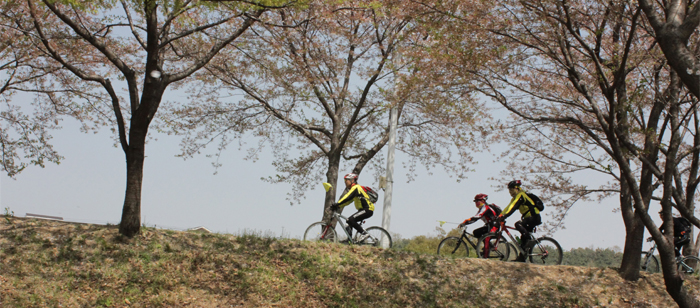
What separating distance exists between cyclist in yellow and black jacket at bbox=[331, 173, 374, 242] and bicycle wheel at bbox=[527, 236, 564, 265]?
3829 millimetres

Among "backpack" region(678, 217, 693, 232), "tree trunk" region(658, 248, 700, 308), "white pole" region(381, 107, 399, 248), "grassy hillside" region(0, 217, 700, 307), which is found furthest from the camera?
"white pole" region(381, 107, 399, 248)

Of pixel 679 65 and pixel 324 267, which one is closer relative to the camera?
pixel 679 65

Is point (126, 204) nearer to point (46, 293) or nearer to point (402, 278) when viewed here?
point (46, 293)

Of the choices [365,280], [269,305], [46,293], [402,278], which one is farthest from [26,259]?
[402,278]

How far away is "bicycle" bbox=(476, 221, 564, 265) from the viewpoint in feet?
38.8

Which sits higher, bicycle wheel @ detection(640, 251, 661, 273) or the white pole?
the white pole

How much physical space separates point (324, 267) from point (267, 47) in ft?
25.3

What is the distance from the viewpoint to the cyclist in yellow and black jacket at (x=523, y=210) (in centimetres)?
1152

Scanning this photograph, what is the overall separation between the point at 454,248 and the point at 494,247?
0.89 metres

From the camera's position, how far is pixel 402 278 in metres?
10.7

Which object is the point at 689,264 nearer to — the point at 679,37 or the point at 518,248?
the point at 518,248

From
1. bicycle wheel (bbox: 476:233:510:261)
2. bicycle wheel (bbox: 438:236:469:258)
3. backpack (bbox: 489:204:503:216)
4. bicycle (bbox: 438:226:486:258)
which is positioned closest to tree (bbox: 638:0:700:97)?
backpack (bbox: 489:204:503:216)

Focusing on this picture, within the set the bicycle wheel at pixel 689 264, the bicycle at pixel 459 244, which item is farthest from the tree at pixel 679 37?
the bicycle wheel at pixel 689 264

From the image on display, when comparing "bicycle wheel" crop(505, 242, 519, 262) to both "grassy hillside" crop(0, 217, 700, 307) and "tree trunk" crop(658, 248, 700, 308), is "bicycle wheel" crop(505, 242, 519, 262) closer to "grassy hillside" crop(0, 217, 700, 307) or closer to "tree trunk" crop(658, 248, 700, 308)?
"grassy hillside" crop(0, 217, 700, 307)
